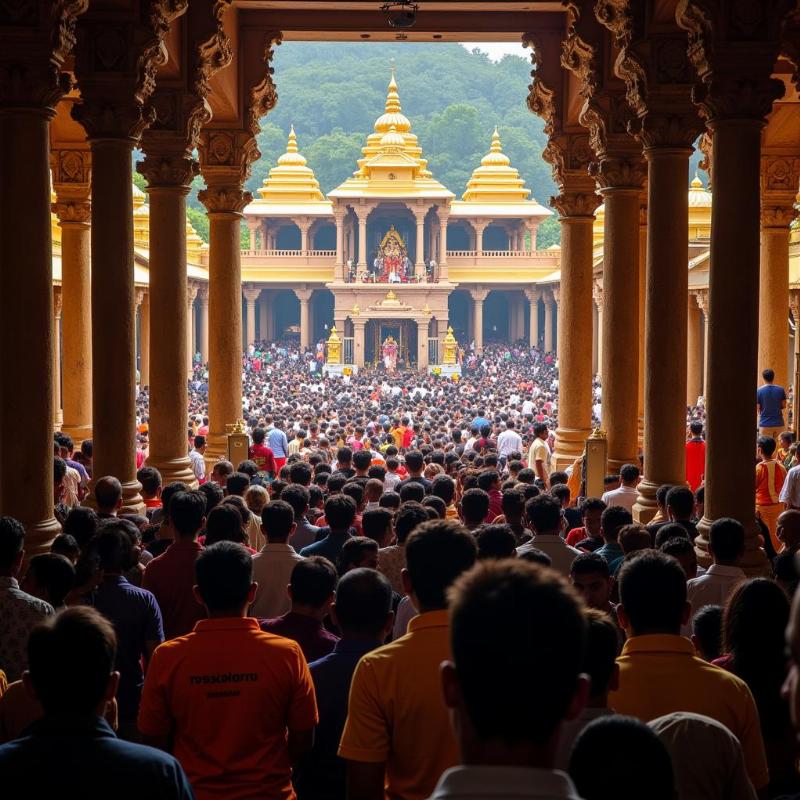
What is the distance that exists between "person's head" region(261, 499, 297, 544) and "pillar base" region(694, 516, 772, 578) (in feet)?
8.31

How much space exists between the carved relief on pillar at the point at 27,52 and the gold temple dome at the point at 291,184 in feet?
→ 163

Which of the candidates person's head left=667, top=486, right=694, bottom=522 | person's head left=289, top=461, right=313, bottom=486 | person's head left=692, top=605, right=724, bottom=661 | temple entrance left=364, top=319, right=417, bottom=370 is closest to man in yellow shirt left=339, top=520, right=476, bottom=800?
person's head left=692, top=605, right=724, bottom=661

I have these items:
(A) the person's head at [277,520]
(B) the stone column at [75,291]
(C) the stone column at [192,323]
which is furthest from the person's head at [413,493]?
(C) the stone column at [192,323]

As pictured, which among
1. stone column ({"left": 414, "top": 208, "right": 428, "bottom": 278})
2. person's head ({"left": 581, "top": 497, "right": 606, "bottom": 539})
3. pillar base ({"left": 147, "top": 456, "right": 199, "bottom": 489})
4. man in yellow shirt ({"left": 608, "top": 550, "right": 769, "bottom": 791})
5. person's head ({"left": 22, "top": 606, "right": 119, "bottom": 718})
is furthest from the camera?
stone column ({"left": 414, "top": 208, "right": 428, "bottom": 278})

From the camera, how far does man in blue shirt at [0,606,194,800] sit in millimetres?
2549

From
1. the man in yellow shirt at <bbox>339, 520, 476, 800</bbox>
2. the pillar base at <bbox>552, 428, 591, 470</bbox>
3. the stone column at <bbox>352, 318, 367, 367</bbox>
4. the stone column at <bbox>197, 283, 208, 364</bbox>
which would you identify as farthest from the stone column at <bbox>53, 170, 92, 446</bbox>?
the stone column at <bbox>352, 318, 367, 367</bbox>

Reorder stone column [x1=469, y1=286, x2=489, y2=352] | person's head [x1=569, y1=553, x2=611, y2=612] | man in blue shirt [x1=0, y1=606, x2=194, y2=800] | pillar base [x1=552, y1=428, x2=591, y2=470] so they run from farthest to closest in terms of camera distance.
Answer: stone column [x1=469, y1=286, x2=489, y2=352] → pillar base [x1=552, y1=428, x2=591, y2=470] → person's head [x1=569, y1=553, x2=611, y2=612] → man in blue shirt [x1=0, y1=606, x2=194, y2=800]

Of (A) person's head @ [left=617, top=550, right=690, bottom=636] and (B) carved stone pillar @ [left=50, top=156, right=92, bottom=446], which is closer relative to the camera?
(A) person's head @ [left=617, top=550, right=690, bottom=636]

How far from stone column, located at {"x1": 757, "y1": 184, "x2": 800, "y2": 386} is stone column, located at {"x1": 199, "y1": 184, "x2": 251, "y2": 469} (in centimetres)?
659

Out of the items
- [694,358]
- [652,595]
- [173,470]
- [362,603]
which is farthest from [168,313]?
[694,358]

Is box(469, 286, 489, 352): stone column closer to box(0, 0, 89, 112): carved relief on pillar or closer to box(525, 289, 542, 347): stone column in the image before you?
box(525, 289, 542, 347): stone column

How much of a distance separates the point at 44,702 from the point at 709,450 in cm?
556

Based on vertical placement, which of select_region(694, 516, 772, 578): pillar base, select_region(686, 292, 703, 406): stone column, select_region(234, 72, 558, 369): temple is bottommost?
select_region(694, 516, 772, 578): pillar base

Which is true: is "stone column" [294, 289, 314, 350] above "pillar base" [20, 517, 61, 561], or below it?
above
